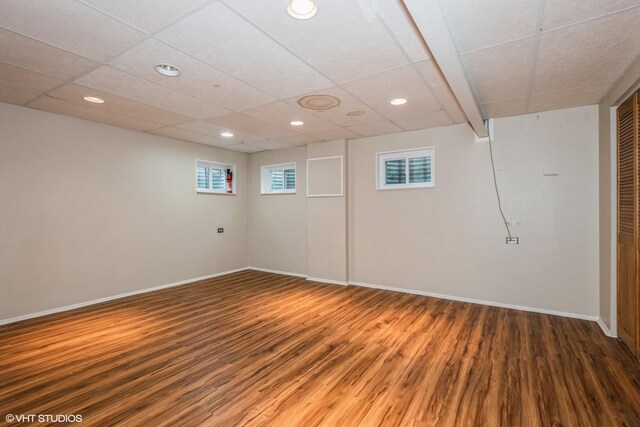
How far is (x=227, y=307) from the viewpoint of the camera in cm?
426

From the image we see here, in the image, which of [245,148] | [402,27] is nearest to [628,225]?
[402,27]

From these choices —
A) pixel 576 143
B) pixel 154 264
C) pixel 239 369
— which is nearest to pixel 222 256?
pixel 154 264

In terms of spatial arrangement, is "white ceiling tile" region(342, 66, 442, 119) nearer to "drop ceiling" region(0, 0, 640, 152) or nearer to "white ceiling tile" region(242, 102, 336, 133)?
"drop ceiling" region(0, 0, 640, 152)

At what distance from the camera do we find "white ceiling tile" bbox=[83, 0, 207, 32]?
185cm

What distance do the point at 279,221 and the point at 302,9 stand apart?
4.95 meters

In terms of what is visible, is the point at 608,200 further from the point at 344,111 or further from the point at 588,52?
the point at 344,111

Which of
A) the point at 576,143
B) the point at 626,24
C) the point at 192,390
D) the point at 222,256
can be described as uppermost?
the point at 626,24

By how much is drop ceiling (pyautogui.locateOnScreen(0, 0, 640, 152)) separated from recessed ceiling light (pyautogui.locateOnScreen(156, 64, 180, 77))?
7 centimetres

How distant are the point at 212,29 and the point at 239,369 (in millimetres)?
2724

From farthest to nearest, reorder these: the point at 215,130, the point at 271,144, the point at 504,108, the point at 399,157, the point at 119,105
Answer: the point at 271,144, the point at 399,157, the point at 215,130, the point at 504,108, the point at 119,105

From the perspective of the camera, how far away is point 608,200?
330 cm

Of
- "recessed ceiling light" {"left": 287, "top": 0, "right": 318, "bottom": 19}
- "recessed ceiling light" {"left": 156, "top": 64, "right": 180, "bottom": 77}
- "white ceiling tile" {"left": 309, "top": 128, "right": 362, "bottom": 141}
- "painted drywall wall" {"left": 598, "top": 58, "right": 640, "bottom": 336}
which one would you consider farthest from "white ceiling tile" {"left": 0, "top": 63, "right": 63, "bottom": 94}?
"painted drywall wall" {"left": 598, "top": 58, "right": 640, "bottom": 336}

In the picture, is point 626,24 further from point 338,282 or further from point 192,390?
point 338,282

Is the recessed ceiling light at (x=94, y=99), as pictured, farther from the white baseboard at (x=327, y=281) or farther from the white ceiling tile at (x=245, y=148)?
the white baseboard at (x=327, y=281)
